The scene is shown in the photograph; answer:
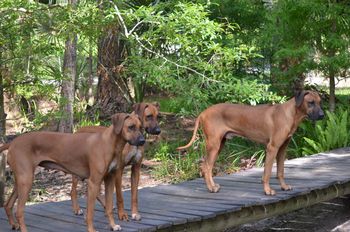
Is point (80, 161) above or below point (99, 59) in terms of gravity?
below

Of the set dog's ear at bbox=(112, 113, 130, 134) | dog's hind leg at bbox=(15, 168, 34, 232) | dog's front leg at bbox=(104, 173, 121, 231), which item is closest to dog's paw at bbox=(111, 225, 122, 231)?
dog's front leg at bbox=(104, 173, 121, 231)

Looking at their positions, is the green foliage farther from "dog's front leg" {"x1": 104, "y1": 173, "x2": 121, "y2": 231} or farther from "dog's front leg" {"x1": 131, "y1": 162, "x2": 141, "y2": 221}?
"dog's front leg" {"x1": 104, "y1": 173, "x2": 121, "y2": 231}

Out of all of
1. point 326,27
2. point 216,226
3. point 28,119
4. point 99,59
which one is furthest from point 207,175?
point 99,59

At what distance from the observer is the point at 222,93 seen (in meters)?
9.45

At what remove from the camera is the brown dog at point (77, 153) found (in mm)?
5055

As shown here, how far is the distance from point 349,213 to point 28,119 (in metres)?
5.83

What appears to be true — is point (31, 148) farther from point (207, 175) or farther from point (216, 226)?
point (207, 175)

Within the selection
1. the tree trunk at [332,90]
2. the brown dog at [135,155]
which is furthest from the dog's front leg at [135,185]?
the tree trunk at [332,90]

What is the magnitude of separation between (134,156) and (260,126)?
6.57 ft

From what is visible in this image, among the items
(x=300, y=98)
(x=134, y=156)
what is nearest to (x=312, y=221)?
(x=300, y=98)

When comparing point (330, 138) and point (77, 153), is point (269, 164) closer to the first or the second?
point (77, 153)

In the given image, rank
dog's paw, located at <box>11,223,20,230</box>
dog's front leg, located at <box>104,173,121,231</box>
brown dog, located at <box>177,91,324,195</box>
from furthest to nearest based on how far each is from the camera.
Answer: brown dog, located at <box>177,91,324,195</box>
dog's paw, located at <box>11,223,20,230</box>
dog's front leg, located at <box>104,173,121,231</box>

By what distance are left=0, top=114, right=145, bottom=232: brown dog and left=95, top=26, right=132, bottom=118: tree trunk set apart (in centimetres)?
779

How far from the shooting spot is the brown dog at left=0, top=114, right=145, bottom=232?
505cm
